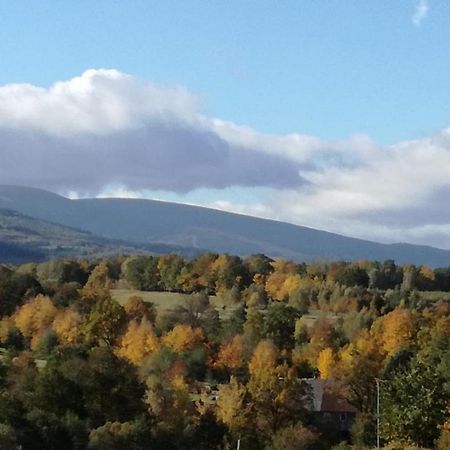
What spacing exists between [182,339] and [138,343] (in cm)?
445

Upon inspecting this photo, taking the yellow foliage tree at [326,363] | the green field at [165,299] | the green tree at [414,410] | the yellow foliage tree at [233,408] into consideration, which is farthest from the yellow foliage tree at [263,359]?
the green field at [165,299]

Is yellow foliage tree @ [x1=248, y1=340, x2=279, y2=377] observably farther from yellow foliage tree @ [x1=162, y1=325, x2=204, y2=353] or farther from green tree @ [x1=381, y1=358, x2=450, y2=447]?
green tree @ [x1=381, y1=358, x2=450, y2=447]

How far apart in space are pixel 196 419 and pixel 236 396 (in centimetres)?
607

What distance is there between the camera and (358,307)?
454 ft

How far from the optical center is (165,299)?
144 m

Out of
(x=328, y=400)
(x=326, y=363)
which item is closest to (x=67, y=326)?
(x=326, y=363)

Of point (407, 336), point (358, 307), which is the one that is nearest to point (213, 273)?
point (358, 307)

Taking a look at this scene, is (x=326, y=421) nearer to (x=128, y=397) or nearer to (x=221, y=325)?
(x=128, y=397)

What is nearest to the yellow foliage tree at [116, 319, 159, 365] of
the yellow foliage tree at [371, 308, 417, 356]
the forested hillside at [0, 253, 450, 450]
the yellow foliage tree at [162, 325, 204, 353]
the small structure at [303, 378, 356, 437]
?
the forested hillside at [0, 253, 450, 450]

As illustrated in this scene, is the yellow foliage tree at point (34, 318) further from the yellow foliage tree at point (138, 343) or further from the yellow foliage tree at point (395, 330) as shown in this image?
the yellow foliage tree at point (395, 330)

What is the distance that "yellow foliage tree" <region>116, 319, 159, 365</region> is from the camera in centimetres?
9900

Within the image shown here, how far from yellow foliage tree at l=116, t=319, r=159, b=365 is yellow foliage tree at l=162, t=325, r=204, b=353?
4.53ft

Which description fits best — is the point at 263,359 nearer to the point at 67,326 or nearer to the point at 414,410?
the point at 414,410

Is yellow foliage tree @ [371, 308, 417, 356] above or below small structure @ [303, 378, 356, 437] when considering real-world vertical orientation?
above
